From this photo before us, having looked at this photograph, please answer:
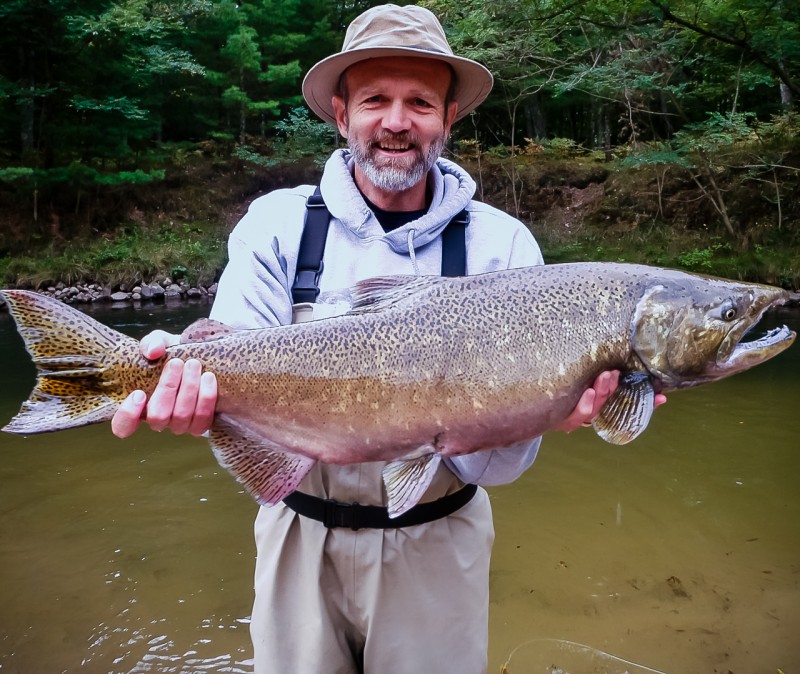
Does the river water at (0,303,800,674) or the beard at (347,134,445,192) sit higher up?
the beard at (347,134,445,192)

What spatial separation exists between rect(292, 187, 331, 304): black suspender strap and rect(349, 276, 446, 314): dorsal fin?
273mm

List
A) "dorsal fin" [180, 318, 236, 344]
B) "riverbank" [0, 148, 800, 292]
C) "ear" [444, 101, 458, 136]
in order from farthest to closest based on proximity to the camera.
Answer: "riverbank" [0, 148, 800, 292]
"ear" [444, 101, 458, 136]
"dorsal fin" [180, 318, 236, 344]

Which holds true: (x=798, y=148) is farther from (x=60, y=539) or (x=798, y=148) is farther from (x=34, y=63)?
(x=34, y=63)

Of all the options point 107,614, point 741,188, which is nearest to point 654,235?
point 741,188

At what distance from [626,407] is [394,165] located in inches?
49.3

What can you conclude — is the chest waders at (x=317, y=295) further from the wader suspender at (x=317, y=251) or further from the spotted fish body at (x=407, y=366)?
the spotted fish body at (x=407, y=366)

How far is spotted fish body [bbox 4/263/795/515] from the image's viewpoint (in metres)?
2.05

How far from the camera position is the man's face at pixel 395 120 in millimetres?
2492

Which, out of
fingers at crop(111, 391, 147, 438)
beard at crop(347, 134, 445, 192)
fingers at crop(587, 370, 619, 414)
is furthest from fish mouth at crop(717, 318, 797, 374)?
fingers at crop(111, 391, 147, 438)

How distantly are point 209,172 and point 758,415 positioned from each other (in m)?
21.8

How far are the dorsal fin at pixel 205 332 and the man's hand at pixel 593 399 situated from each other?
1189 mm

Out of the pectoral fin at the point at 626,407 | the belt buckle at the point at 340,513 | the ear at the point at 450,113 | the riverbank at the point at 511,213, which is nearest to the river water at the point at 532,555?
the belt buckle at the point at 340,513

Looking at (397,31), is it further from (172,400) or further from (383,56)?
(172,400)

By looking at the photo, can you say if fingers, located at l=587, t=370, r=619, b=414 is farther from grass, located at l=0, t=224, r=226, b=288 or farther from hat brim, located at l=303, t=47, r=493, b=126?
grass, located at l=0, t=224, r=226, b=288
